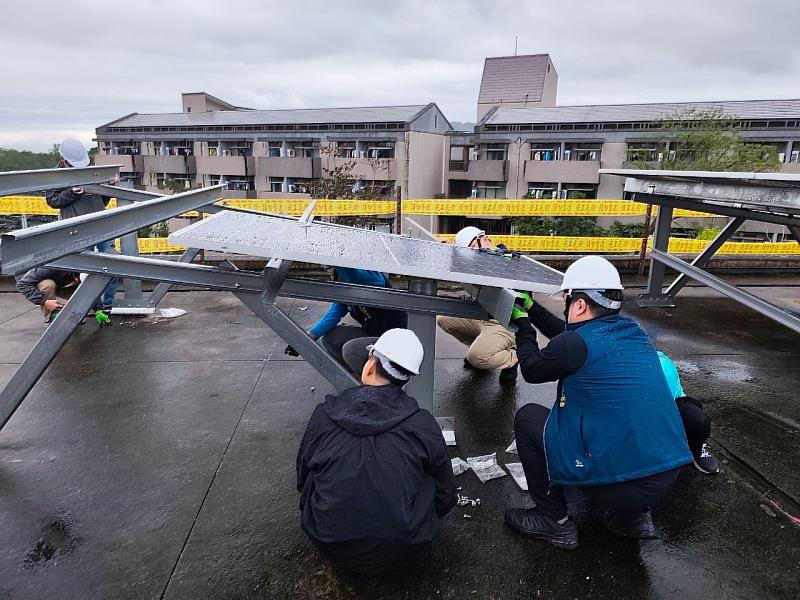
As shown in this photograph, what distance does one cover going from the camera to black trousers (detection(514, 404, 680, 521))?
2219 millimetres

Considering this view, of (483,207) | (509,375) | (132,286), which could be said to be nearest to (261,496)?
(509,375)

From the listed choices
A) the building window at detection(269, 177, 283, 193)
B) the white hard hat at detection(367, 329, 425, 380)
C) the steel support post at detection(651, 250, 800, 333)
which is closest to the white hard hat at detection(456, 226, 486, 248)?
the white hard hat at detection(367, 329, 425, 380)

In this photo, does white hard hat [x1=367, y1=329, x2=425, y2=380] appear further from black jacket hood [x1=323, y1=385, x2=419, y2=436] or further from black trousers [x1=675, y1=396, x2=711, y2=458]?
black trousers [x1=675, y1=396, x2=711, y2=458]

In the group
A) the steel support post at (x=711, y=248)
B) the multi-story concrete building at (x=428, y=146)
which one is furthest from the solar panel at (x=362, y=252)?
the multi-story concrete building at (x=428, y=146)

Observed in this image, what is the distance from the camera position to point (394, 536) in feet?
6.40

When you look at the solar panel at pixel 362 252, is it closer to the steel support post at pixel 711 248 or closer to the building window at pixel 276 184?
the steel support post at pixel 711 248

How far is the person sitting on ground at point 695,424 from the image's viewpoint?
9.29 ft

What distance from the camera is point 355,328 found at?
3.87 meters

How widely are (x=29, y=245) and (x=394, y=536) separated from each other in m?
1.68

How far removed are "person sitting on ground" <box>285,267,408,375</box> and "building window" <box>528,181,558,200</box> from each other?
20703mm

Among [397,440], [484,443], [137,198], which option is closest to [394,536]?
[397,440]

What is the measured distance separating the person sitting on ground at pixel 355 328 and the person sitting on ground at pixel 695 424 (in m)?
1.65

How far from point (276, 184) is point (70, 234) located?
83.4 feet

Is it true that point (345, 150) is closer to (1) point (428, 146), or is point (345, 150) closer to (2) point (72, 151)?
(1) point (428, 146)
